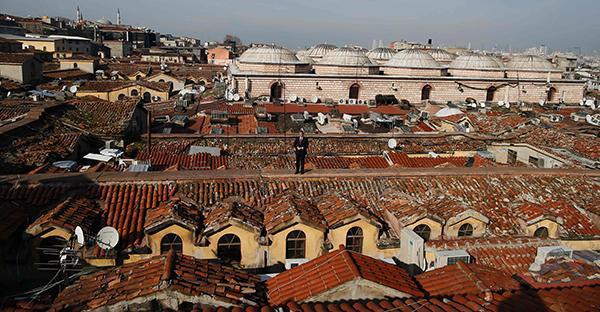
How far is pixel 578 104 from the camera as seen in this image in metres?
36.5

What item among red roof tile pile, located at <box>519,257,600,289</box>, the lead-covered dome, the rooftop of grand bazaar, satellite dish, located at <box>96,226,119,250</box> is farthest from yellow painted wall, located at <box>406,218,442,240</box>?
the lead-covered dome

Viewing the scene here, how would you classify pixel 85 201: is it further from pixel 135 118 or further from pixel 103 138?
pixel 135 118

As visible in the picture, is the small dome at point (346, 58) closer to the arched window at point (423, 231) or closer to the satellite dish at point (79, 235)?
the arched window at point (423, 231)

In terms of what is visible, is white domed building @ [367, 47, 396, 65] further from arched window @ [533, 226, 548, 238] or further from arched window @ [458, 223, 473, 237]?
arched window @ [458, 223, 473, 237]

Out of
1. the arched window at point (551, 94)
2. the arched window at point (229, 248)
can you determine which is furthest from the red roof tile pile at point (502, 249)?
the arched window at point (551, 94)

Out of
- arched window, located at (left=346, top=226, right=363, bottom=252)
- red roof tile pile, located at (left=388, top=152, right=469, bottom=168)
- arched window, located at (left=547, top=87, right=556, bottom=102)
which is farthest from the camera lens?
arched window, located at (left=547, top=87, right=556, bottom=102)

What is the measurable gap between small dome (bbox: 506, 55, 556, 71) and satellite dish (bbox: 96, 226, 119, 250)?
36560 mm

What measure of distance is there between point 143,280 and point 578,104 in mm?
37889

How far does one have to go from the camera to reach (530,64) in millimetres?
38500

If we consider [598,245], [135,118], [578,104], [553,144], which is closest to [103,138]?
[135,118]

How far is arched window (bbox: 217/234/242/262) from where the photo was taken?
9039mm

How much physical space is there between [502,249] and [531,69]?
3269 centimetres

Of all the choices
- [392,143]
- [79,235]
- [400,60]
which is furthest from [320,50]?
[79,235]

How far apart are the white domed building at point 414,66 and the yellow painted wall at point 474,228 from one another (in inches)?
1043
